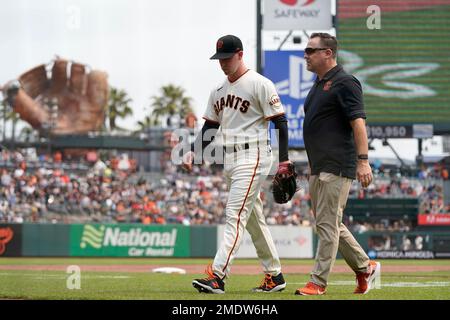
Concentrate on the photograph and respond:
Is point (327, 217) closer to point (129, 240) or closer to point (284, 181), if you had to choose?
point (284, 181)

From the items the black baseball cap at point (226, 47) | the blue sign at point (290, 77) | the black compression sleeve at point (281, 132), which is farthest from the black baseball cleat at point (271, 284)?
the blue sign at point (290, 77)

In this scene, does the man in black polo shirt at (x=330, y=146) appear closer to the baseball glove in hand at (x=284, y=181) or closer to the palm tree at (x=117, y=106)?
the baseball glove in hand at (x=284, y=181)

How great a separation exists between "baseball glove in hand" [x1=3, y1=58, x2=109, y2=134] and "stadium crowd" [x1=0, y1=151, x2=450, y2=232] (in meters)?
15.6

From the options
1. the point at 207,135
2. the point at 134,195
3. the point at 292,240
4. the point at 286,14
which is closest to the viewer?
the point at 207,135

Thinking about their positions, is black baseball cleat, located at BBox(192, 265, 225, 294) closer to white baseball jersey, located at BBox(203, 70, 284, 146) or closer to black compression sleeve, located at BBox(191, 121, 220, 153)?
white baseball jersey, located at BBox(203, 70, 284, 146)

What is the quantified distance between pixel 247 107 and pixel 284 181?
0.71m

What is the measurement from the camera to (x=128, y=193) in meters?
29.6

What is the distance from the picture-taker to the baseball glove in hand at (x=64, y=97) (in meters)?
48.9

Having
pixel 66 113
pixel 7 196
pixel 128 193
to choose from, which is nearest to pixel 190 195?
pixel 128 193

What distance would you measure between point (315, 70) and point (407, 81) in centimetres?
1934

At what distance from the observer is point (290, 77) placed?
25141mm

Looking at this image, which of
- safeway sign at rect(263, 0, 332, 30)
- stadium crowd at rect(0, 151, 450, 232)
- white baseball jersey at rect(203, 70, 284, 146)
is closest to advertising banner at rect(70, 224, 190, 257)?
stadium crowd at rect(0, 151, 450, 232)

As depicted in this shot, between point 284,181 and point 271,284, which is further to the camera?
point 271,284

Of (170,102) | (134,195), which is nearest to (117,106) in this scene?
(170,102)
